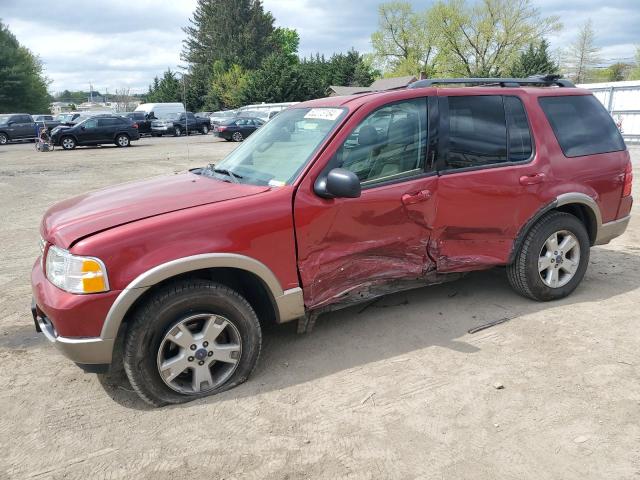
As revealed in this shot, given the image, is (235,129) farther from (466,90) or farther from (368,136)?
(368,136)

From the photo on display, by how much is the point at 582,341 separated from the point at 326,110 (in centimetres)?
258

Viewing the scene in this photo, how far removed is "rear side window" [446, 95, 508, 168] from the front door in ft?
0.87

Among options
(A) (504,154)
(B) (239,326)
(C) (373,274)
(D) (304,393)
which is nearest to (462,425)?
(D) (304,393)

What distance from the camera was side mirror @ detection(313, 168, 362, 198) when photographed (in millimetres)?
3166

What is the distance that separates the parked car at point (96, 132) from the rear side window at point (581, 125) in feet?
78.3

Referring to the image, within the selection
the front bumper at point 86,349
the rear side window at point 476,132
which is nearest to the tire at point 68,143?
the front bumper at point 86,349

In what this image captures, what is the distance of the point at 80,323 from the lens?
110 inches

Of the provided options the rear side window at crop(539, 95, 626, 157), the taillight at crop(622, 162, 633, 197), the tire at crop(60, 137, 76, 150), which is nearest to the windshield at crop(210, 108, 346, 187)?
the rear side window at crop(539, 95, 626, 157)

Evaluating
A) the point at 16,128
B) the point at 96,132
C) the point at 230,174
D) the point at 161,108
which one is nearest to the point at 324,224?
the point at 230,174

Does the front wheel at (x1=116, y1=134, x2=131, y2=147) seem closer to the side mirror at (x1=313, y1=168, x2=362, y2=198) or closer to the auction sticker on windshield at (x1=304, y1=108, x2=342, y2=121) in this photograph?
the auction sticker on windshield at (x1=304, y1=108, x2=342, y2=121)

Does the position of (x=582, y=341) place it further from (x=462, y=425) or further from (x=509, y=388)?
(x=462, y=425)

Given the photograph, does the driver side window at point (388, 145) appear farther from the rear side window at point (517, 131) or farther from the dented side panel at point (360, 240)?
the rear side window at point (517, 131)

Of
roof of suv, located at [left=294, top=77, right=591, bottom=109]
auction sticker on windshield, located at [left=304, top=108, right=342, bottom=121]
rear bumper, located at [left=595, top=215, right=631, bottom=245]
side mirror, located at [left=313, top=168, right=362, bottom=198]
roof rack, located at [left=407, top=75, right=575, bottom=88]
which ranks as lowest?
rear bumper, located at [left=595, top=215, right=631, bottom=245]

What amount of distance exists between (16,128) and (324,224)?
31.7 meters
